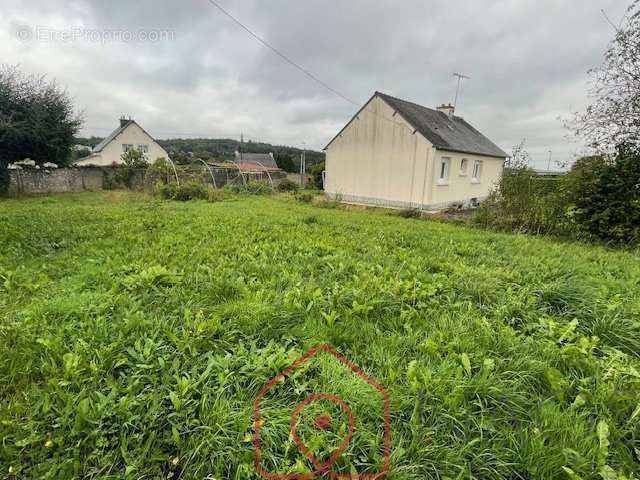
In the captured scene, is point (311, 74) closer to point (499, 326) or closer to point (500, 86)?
point (500, 86)

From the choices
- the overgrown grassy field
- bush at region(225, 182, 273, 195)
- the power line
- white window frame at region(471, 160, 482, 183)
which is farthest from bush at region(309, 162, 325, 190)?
the overgrown grassy field

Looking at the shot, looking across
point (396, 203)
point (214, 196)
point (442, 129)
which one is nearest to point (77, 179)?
point (214, 196)

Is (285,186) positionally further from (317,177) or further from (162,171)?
(162,171)

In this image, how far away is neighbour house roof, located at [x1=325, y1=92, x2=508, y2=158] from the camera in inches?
566

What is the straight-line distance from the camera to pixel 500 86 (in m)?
15.3

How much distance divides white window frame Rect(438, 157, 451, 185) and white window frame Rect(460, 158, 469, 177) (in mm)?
1508

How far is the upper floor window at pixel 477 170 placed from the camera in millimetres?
18016

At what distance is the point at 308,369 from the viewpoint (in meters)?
1.96

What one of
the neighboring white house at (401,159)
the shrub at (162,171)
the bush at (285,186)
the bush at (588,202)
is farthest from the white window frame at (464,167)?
the shrub at (162,171)

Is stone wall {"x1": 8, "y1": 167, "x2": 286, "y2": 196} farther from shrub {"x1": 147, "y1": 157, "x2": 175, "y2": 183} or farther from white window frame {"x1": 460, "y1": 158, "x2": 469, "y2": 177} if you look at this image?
white window frame {"x1": 460, "y1": 158, "x2": 469, "y2": 177}

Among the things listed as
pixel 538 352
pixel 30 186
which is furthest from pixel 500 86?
pixel 30 186

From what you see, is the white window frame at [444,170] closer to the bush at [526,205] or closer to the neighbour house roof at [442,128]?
the neighbour house roof at [442,128]

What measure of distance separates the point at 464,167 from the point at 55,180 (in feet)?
69.0

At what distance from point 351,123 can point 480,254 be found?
12.8m
